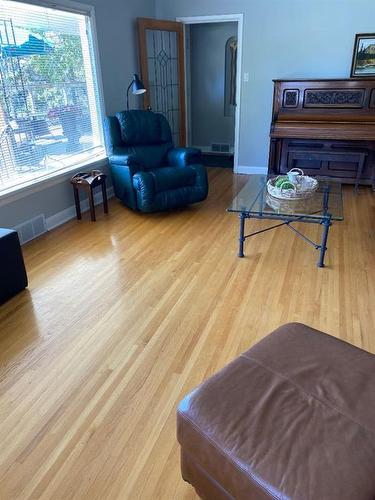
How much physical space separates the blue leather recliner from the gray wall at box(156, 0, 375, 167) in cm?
146

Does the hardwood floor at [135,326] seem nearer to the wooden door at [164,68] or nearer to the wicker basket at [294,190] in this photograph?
the wicker basket at [294,190]

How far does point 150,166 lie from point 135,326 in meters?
2.39

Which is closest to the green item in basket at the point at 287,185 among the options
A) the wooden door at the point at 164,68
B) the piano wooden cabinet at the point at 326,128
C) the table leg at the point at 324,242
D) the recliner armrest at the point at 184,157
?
the table leg at the point at 324,242

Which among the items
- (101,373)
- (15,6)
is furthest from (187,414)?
(15,6)

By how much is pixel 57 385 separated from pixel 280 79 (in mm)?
4172

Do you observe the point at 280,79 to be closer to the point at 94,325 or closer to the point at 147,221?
the point at 147,221

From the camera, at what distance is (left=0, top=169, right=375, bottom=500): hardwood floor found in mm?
1357

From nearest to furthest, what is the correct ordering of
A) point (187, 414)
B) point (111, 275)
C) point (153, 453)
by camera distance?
point (187, 414)
point (153, 453)
point (111, 275)

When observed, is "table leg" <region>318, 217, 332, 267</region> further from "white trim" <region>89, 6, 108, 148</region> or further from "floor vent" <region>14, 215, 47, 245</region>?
"white trim" <region>89, 6, 108, 148</region>

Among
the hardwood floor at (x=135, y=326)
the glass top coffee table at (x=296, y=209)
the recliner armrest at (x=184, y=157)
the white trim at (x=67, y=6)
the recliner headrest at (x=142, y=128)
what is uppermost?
the white trim at (x=67, y=6)

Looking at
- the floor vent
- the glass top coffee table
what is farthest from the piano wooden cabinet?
the floor vent

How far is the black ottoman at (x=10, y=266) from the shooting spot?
88.7 inches

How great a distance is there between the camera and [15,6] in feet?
9.40

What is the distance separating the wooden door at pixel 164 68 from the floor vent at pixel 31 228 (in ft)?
7.39
